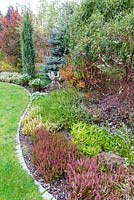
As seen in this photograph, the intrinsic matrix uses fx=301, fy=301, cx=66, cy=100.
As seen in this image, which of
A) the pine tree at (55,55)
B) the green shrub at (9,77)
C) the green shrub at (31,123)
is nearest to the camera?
the green shrub at (31,123)

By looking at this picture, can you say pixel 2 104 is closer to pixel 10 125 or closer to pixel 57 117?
pixel 10 125

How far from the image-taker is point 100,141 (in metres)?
5.54

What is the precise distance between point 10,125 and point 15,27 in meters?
8.22

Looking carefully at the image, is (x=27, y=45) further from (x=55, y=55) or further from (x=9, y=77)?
(x=9, y=77)

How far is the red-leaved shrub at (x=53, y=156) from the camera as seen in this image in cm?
449

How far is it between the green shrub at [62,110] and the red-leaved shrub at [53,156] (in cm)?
114

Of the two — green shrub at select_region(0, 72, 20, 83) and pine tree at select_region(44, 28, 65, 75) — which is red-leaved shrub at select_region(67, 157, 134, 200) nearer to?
pine tree at select_region(44, 28, 65, 75)

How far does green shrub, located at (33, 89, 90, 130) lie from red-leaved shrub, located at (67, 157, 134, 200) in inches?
87.7

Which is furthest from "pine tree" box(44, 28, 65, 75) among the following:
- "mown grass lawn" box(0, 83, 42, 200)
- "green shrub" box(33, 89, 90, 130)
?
"green shrub" box(33, 89, 90, 130)

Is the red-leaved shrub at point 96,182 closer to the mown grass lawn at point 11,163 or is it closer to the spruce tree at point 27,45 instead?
the mown grass lawn at point 11,163

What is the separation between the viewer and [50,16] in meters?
14.3

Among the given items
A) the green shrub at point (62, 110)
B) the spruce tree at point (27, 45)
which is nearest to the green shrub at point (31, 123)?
the green shrub at point (62, 110)

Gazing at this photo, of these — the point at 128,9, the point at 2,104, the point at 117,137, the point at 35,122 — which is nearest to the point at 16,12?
the point at 2,104

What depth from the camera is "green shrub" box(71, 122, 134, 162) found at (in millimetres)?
5191
